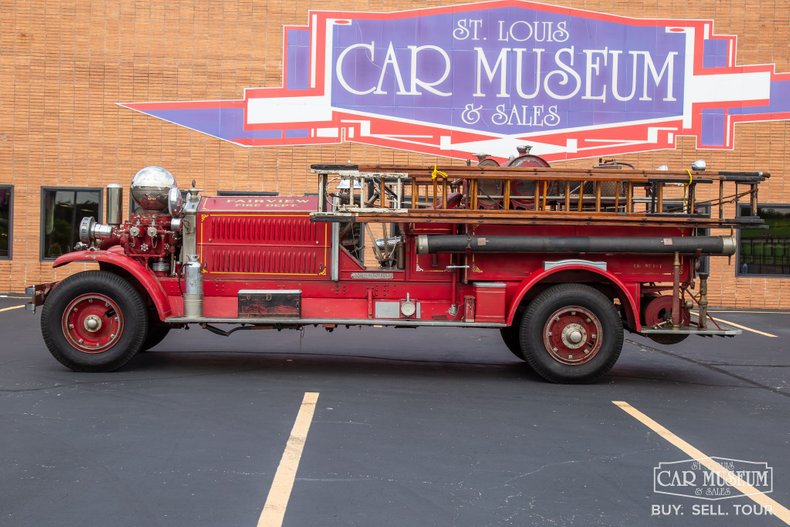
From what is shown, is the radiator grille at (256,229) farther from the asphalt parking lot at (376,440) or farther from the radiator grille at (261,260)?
the asphalt parking lot at (376,440)

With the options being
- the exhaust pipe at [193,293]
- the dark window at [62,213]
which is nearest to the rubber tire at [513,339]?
the exhaust pipe at [193,293]

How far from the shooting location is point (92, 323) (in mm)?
7801

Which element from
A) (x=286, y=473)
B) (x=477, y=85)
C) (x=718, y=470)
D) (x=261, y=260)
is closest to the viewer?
(x=286, y=473)

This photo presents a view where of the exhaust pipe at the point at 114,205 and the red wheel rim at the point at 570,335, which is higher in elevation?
the exhaust pipe at the point at 114,205

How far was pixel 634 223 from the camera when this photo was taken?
764 cm

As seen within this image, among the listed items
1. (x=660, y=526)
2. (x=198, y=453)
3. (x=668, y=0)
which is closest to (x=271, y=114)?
(x=668, y=0)

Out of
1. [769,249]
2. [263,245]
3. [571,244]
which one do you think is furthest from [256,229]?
[769,249]

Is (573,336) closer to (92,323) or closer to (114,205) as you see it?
(92,323)

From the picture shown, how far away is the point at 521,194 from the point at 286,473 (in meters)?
4.37

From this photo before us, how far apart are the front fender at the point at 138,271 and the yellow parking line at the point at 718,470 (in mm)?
4573

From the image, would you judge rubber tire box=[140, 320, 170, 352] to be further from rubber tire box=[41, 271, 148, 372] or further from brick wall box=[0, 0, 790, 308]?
brick wall box=[0, 0, 790, 308]

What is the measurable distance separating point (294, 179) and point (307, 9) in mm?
3556

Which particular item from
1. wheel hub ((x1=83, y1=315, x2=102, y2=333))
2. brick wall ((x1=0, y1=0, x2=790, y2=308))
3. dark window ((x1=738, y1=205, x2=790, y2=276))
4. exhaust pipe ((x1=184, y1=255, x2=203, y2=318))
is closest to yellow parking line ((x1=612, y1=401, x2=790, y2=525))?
exhaust pipe ((x1=184, y1=255, x2=203, y2=318))

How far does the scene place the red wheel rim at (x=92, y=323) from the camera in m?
7.80
